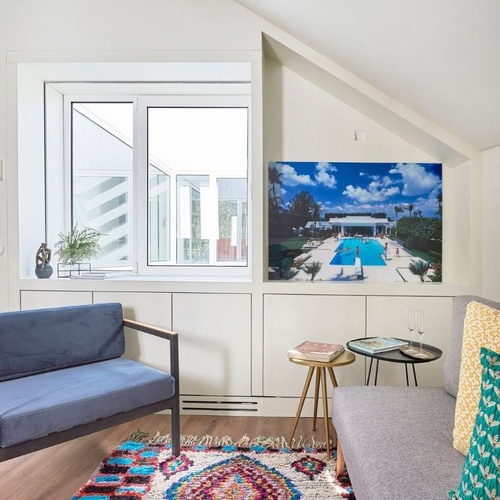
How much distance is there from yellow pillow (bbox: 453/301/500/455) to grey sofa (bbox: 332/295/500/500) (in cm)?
7

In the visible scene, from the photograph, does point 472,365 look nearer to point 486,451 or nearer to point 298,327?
point 486,451

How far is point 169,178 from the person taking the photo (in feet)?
10.2

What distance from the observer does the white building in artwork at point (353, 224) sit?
2.79 metres

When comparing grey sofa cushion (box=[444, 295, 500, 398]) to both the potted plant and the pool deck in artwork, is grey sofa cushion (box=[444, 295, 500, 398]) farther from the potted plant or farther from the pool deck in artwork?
the potted plant

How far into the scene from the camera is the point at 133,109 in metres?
3.07

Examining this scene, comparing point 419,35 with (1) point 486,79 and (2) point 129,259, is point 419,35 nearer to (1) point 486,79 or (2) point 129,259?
(1) point 486,79

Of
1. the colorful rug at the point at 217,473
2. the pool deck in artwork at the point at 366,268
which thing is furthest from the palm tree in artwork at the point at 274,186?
the colorful rug at the point at 217,473

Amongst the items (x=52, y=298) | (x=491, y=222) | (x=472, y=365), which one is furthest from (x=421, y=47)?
(x=52, y=298)

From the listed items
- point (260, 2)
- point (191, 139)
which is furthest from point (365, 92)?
point (191, 139)

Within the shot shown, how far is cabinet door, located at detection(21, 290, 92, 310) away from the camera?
2594mm

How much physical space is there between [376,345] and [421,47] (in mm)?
1554

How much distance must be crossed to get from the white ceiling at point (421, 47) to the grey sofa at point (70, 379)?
195 cm

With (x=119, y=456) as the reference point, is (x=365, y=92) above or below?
above

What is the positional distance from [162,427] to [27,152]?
7.05 feet
